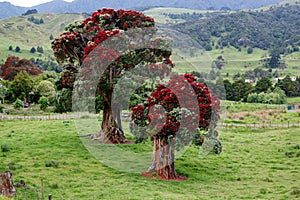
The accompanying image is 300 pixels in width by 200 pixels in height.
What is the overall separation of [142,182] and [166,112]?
14.3 feet

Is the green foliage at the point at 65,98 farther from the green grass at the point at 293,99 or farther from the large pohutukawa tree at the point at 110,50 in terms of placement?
the green grass at the point at 293,99

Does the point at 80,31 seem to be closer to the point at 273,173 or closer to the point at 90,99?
the point at 90,99

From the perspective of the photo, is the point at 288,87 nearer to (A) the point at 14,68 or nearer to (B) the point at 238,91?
(B) the point at 238,91

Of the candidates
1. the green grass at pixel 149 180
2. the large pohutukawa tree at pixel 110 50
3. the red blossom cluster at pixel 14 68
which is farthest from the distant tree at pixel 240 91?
the large pohutukawa tree at pixel 110 50

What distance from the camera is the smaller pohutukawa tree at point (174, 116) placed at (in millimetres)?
23062

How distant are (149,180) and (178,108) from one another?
4.62m

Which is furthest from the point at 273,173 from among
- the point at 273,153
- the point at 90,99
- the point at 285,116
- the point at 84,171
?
the point at 285,116

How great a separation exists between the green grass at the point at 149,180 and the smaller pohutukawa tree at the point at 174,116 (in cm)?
179

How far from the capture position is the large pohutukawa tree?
2953 cm

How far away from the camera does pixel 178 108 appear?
23312mm

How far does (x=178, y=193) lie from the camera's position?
20750 mm

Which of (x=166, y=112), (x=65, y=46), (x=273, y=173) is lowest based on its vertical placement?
(x=273, y=173)

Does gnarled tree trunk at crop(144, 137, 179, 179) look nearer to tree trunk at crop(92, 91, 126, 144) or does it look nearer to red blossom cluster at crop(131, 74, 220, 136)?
red blossom cluster at crop(131, 74, 220, 136)

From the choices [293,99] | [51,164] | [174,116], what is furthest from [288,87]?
[51,164]
